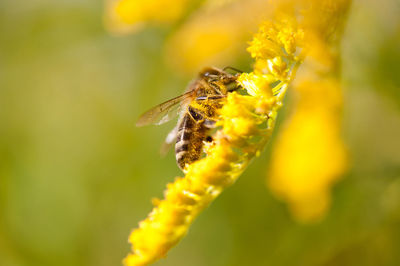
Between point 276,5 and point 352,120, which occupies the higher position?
point 352,120

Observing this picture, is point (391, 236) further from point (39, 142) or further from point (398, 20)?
point (39, 142)

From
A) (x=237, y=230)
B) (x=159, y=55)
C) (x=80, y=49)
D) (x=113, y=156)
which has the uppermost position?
(x=80, y=49)

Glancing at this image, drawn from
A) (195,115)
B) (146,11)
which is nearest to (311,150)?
(195,115)

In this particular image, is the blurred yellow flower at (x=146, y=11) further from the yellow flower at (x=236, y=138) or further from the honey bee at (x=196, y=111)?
the yellow flower at (x=236, y=138)

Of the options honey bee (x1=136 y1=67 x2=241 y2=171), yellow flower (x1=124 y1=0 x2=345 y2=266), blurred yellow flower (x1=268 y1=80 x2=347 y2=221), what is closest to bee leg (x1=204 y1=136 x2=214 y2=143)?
honey bee (x1=136 y1=67 x2=241 y2=171)

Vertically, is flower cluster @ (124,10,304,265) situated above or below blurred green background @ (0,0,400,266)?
below

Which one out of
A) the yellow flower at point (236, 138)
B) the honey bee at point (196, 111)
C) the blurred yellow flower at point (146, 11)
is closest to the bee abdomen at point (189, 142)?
the honey bee at point (196, 111)

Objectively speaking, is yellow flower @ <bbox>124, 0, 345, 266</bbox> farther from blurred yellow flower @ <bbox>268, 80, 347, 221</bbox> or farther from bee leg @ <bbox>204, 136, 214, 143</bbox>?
blurred yellow flower @ <bbox>268, 80, 347, 221</bbox>

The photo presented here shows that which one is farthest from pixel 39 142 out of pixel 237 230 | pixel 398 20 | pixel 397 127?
pixel 398 20
